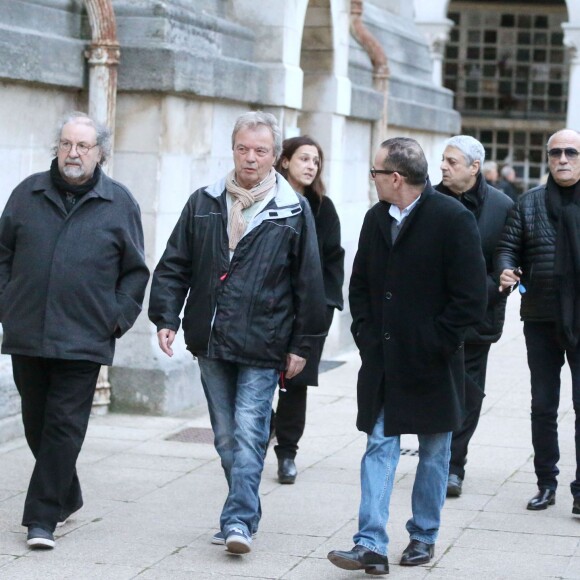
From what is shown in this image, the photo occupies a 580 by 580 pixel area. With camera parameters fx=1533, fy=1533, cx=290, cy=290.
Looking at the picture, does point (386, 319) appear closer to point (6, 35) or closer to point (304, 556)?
point (304, 556)

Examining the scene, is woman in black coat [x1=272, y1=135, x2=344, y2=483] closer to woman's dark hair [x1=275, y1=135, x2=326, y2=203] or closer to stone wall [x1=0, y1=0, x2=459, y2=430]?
woman's dark hair [x1=275, y1=135, x2=326, y2=203]

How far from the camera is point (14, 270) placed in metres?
6.14

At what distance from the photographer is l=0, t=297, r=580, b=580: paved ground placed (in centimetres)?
591

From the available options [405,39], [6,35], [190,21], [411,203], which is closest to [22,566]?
[411,203]

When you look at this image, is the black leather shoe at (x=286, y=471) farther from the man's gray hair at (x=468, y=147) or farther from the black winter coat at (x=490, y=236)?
the man's gray hair at (x=468, y=147)

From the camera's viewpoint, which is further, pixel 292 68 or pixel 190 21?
pixel 292 68

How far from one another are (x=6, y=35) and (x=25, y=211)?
7.21ft

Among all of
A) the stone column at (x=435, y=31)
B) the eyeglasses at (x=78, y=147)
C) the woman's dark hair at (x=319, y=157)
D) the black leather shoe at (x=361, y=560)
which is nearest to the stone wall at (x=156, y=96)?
the woman's dark hair at (x=319, y=157)

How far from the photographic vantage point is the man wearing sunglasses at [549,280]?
22.8 ft

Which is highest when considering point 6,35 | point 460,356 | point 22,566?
point 6,35

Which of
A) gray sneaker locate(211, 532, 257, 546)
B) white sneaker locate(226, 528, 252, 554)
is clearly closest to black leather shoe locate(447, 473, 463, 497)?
gray sneaker locate(211, 532, 257, 546)

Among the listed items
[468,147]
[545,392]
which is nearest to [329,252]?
[468,147]

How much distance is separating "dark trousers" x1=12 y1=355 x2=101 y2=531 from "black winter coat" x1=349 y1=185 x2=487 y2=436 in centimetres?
114

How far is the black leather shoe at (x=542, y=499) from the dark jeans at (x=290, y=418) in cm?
125
